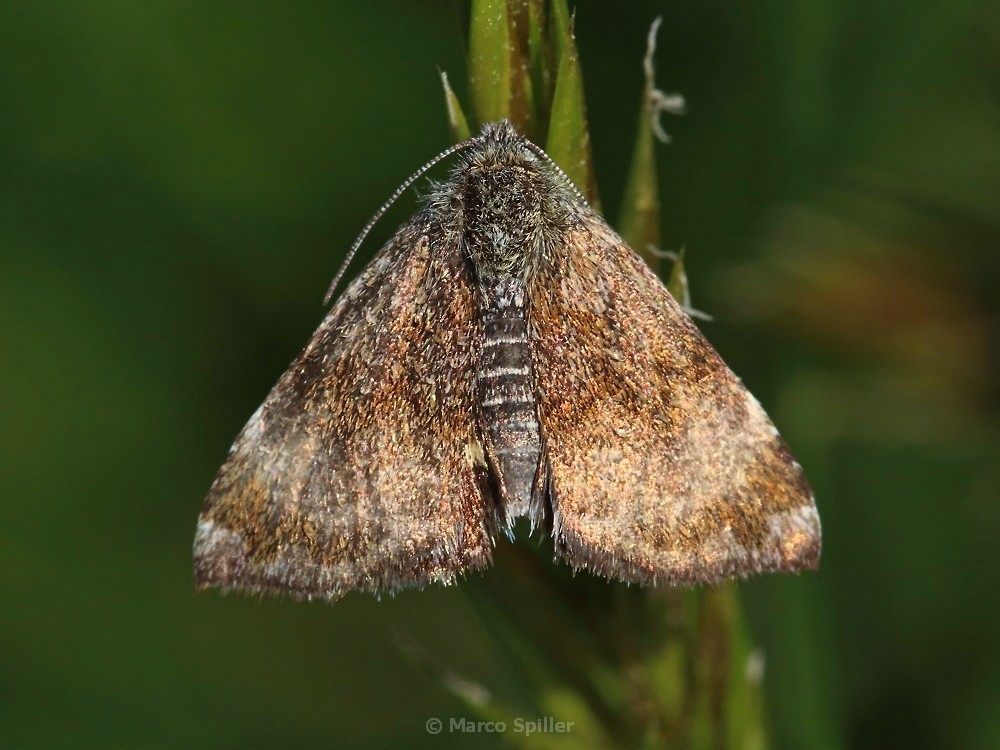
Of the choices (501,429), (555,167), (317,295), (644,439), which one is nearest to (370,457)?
(501,429)

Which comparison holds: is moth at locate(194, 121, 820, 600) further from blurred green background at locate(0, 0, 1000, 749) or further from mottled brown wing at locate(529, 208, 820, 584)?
blurred green background at locate(0, 0, 1000, 749)

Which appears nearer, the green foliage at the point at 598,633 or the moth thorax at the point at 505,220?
the green foliage at the point at 598,633

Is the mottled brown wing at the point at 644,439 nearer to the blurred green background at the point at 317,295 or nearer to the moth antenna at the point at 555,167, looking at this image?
the moth antenna at the point at 555,167

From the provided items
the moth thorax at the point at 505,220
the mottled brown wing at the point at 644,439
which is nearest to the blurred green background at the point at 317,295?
the mottled brown wing at the point at 644,439

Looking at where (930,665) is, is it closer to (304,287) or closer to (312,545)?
(312,545)

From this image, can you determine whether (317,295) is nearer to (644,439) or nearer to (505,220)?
(505,220)

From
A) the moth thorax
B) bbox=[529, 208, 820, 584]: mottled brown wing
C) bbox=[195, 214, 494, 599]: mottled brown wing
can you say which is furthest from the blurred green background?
bbox=[195, 214, 494, 599]: mottled brown wing
